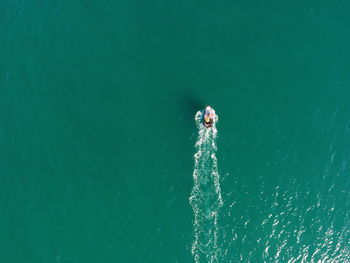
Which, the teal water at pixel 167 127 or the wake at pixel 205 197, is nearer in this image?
the wake at pixel 205 197

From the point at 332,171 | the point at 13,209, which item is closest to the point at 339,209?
the point at 332,171

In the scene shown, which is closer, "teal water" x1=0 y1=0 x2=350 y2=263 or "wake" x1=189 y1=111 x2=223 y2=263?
"wake" x1=189 y1=111 x2=223 y2=263

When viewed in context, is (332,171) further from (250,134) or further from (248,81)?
(248,81)

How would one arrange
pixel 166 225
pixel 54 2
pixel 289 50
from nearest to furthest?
pixel 166 225 < pixel 289 50 < pixel 54 2

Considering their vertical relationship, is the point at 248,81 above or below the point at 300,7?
below

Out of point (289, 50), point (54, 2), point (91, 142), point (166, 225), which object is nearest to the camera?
point (166, 225)
